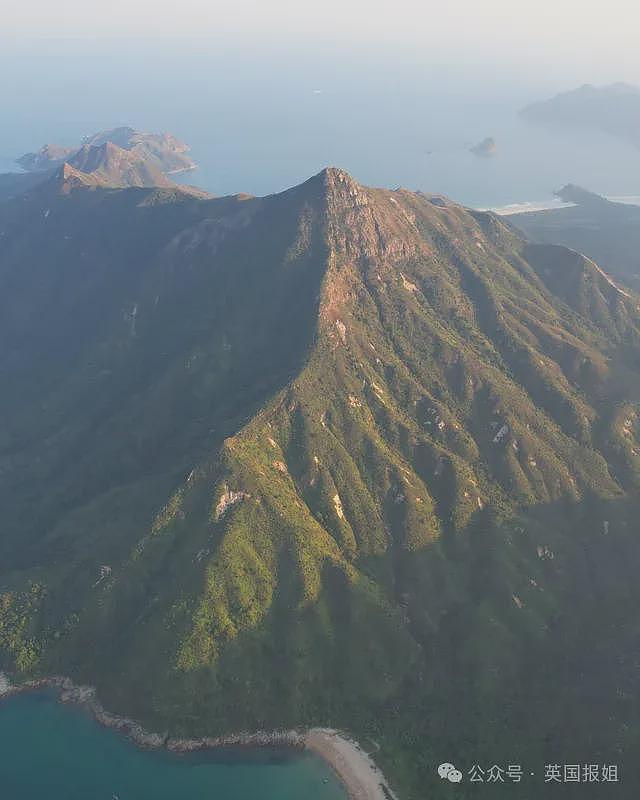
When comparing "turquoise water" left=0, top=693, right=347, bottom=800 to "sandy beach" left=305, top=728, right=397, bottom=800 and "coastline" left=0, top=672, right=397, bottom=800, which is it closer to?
"coastline" left=0, top=672, right=397, bottom=800

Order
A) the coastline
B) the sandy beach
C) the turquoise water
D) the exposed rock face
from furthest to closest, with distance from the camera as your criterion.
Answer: the exposed rock face → the coastline → the turquoise water → the sandy beach

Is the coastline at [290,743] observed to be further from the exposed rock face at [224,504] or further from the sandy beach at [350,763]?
the exposed rock face at [224,504]

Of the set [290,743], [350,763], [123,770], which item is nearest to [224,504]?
[290,743]

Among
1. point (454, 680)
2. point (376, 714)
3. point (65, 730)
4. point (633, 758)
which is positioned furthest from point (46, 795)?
point (633, 758)

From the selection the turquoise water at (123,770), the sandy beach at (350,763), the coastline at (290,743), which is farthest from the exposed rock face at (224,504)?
the sandy beach at (350,763)

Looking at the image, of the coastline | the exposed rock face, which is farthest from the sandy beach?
the exposed rock face

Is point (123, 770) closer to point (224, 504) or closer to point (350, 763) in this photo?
point (350, 763)
